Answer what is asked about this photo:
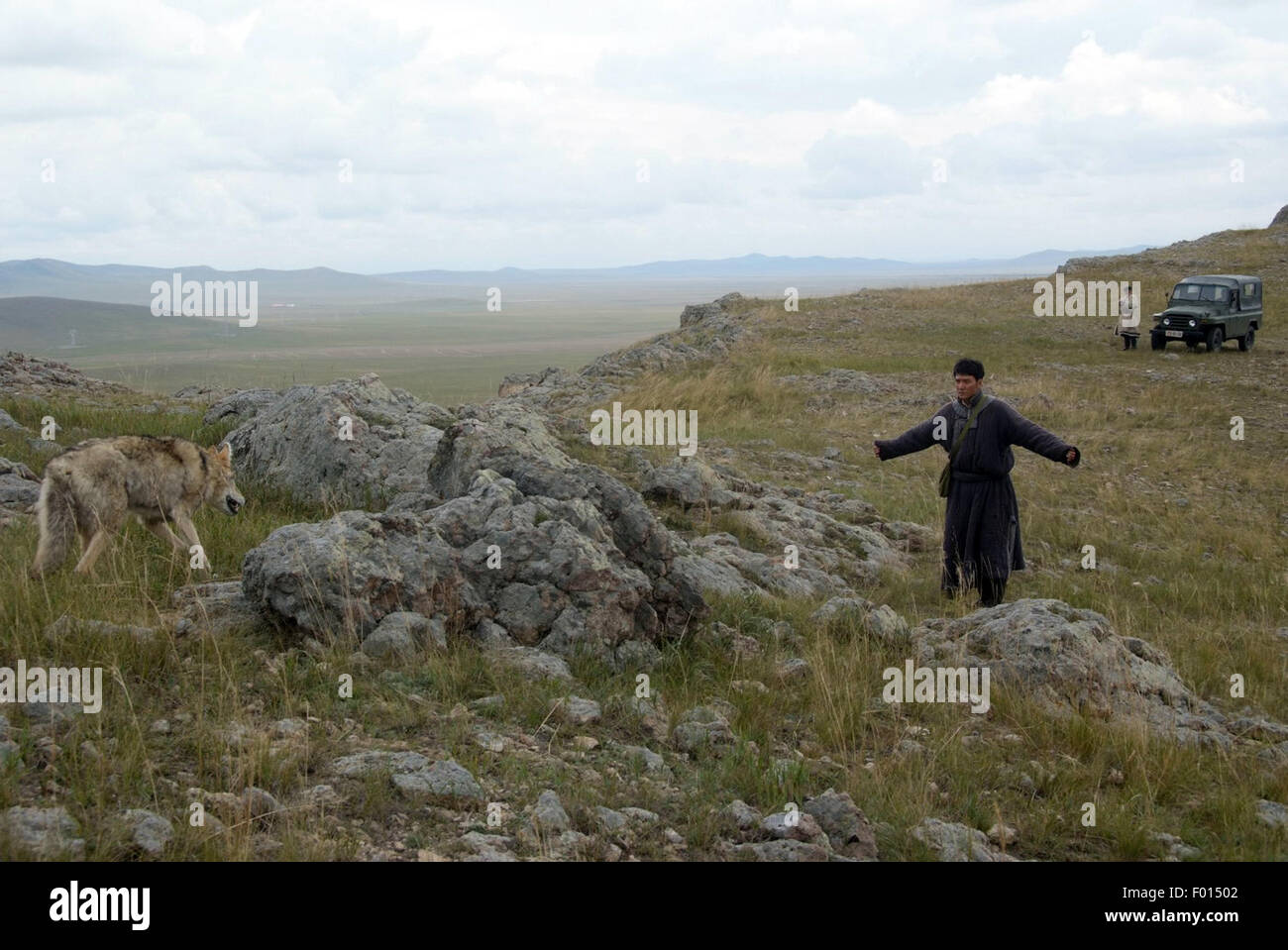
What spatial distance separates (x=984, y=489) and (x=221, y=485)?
20.4ft

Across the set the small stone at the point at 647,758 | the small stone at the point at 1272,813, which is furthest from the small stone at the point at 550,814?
the small stone at the point at 1272,813

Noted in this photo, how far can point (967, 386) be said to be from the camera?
27.1ft

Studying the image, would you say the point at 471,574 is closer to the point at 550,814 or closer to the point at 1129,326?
the point at 550,814

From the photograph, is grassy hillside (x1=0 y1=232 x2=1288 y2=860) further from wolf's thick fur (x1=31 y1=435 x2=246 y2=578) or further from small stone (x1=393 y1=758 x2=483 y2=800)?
wolf's thick fur (x1=31 y1=435 x2=246 y2=578)

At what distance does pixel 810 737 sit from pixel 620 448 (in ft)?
22.6

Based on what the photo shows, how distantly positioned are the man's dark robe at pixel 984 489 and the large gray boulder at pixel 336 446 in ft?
14.7

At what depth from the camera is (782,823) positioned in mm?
4332

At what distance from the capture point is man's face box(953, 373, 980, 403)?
820cm

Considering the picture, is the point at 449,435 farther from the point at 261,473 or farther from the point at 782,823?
the point at 782,823

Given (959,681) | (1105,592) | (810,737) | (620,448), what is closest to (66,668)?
(810,737)

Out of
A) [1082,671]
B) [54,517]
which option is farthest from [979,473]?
[54,517]

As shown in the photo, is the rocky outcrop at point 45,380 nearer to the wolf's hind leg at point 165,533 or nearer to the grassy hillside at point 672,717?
the grassy hillside at point 672,717

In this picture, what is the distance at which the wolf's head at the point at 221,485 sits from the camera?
7647 mm

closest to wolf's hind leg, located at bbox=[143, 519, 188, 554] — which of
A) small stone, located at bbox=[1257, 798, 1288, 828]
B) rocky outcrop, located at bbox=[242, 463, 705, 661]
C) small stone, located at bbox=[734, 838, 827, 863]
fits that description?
rocky outcrop, located at bbox=[242, 463, 705, 661]
